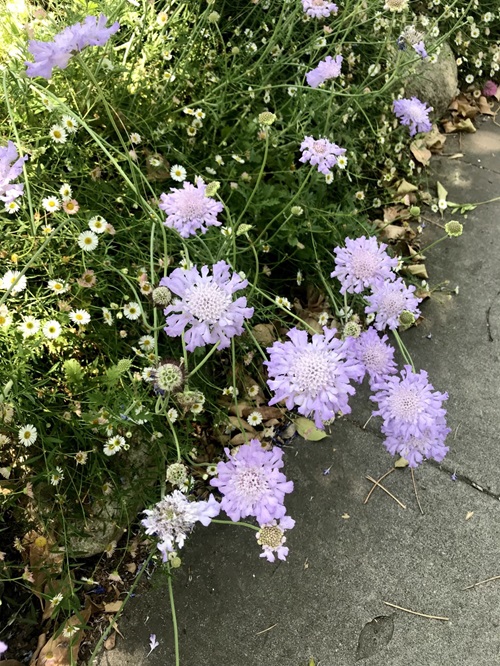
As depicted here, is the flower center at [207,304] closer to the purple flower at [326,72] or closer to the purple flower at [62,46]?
the purple flower at [62,46]

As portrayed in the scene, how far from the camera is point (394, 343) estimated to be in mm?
2273

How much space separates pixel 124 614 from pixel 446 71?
9.96 ft

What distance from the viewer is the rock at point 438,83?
2893mm

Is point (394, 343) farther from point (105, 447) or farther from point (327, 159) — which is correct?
point (105, 447)

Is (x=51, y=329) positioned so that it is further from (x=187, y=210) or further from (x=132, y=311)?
(x=187, y=210)

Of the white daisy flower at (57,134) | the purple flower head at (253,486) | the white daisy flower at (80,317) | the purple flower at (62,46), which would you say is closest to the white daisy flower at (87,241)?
the white daisy flower at (80,317)

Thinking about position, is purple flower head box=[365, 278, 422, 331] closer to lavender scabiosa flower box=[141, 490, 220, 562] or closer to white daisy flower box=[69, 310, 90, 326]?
lavender scabiosa flower box=[141, 490, 220, 562]

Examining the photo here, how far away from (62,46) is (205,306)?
0.70 m

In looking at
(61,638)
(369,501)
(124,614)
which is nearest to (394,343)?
(369,501)

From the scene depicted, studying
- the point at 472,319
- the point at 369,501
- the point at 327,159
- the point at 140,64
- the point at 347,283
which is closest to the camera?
the point at 347,283

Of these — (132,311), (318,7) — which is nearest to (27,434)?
(132,311)

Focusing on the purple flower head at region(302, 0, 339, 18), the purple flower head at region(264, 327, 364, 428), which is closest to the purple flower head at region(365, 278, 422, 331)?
the purple flower head at region(264, 327, 364, 428)

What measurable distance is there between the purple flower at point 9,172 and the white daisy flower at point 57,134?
27cm

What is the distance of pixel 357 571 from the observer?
185cm
